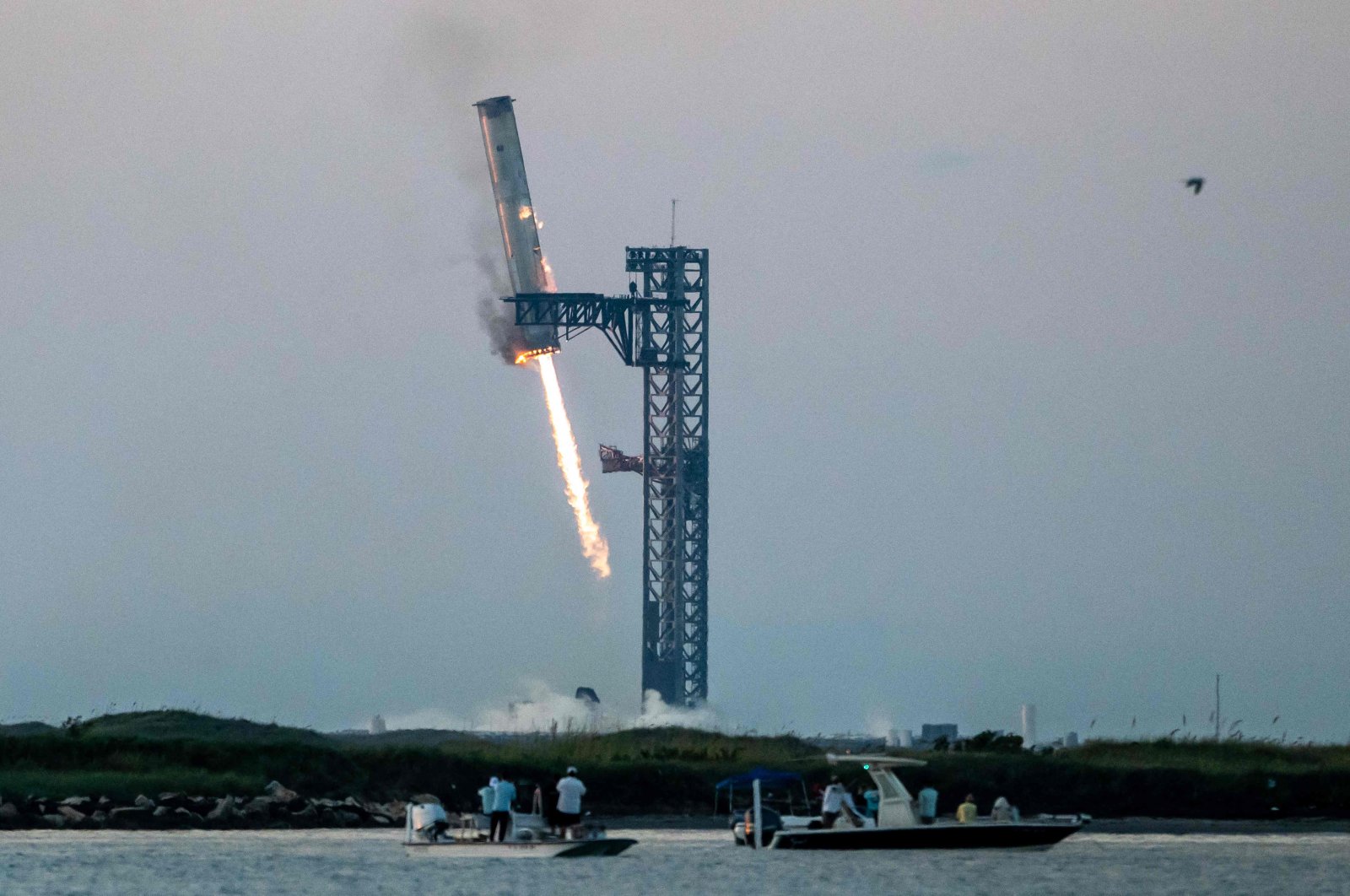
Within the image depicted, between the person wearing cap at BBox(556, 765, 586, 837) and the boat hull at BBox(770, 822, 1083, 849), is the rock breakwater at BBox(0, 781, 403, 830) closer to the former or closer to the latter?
the person wearing cap at BBox(556, 765, 586, 837)

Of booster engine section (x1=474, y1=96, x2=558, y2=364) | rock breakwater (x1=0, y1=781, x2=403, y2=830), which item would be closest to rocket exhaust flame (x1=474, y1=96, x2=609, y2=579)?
booster engine section (x1=474, y1=96, x2=558, y2=364)

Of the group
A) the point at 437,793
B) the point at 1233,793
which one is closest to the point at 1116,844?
the point at 1233,793

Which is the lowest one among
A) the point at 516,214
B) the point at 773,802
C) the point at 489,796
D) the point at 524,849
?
the point at 524,849

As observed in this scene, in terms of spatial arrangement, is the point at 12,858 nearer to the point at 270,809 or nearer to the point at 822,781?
the point at 270,809

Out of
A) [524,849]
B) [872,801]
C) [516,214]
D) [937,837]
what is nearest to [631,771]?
[872,801]

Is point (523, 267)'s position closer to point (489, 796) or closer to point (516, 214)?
point (516, 214)

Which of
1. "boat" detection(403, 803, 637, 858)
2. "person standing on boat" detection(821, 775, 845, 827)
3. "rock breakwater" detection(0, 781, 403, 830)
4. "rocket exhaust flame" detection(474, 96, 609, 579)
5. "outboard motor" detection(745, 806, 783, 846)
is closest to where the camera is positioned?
"boat" detection(403, 803, 637, 858)
